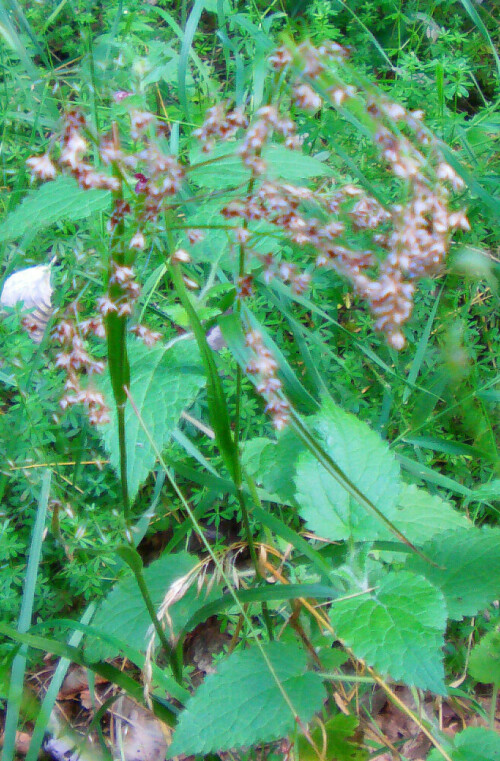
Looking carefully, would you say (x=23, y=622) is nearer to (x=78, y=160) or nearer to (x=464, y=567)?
(x=464, y=567)

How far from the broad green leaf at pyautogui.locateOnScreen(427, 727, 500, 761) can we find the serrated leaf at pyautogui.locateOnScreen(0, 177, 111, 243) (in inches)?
55.2

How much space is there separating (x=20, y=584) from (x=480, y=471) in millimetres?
1609

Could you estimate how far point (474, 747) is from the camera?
125 cm

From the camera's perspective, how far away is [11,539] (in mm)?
1802

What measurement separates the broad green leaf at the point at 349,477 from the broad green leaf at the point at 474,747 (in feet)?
1.55

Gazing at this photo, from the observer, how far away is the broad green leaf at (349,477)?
1.32 m

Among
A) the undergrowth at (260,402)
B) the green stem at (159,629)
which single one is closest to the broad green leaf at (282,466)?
the undergrowth at (260,402)

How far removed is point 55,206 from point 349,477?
89 centimetres

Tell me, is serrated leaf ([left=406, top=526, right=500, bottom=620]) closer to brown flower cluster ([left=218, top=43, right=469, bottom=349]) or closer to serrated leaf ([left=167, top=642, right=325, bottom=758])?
serrated leaf ([left=167, top=642, right=325, bottom=758])

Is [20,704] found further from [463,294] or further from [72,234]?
[463,294]

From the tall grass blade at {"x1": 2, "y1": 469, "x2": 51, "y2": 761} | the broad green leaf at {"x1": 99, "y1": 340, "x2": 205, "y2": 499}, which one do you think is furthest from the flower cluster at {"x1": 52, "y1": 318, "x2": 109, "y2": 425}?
the tall grass blade at {"x1": 2, "y1": 469, "x2": 51, "y2": 761}

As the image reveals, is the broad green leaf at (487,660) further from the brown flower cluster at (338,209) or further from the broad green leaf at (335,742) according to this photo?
the brown flower cluster at (338,209)

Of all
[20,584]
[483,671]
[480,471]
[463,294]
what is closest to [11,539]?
[20,584]

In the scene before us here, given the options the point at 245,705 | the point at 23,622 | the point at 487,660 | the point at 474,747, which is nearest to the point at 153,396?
the point at 245,705
